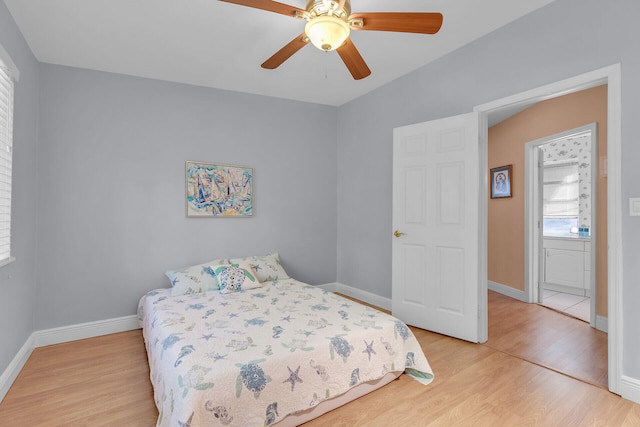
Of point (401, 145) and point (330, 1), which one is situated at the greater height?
point (330, 1)

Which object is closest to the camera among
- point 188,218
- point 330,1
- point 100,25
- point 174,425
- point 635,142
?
point 174,425

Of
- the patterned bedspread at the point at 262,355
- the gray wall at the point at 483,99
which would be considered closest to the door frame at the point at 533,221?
the gray wall at the point at 483,99

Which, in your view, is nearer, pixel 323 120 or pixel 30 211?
pixel 30 211

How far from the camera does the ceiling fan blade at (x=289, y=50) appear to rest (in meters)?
1.96

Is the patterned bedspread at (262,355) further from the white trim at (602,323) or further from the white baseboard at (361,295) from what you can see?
the white trim at (602,323)

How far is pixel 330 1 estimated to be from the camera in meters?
1.69

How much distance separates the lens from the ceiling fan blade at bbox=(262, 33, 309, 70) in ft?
6.42

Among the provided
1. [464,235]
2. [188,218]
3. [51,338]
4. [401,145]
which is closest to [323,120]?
[401,145]

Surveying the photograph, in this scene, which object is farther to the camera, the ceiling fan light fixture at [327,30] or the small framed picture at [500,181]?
the small framed picture at [500,181]

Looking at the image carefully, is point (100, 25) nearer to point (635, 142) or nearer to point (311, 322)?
point (311, 322)

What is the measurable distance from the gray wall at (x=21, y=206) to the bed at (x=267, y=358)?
0.88 m

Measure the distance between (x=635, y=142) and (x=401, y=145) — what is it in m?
1.76

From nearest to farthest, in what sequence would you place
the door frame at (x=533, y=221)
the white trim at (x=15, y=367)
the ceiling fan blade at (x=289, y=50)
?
the ceiling fan blade at (x=289, y=50), the white trim at (x=15, y=367), the door frame at (x=533, y=221)

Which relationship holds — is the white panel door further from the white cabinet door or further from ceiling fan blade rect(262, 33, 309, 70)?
the white cabinet door
